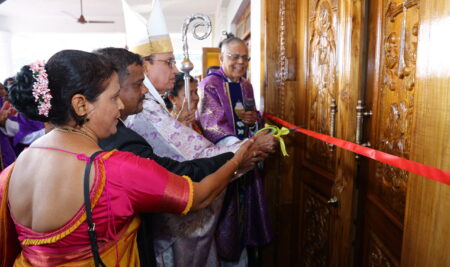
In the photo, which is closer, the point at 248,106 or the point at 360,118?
the point at 360,118

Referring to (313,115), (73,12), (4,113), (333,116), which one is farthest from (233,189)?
(73,12)

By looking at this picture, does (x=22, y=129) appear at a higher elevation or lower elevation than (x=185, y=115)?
lower

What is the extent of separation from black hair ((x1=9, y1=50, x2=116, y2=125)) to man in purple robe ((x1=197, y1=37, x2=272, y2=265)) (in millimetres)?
1342

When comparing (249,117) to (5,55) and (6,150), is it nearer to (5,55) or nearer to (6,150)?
(6,150)

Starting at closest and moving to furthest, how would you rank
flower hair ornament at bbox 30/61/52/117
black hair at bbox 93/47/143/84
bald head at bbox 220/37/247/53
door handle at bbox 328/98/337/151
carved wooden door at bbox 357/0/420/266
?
flower hair ornament at bbox 30/61/52/117 < carved wooden door at bbox 357/0/420/266 < black hair at bbox 93/47/143/84 < door handle at bbox 328/98/337/151 < bald head at bbox 220/37/247/53

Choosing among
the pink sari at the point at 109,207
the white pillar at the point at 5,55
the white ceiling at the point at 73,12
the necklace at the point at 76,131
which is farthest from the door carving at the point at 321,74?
the white pillar at the point at 5,55

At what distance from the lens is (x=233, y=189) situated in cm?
214

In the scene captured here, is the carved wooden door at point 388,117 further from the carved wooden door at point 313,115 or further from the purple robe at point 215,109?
the purple robe at point 215,109

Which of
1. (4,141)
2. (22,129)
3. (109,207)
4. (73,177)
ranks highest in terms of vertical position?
(73,177)

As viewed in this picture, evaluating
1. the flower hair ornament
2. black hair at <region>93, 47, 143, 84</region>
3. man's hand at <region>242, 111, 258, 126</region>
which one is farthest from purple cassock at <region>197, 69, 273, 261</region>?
the flower hair ornament

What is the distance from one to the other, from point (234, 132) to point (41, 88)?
1624mm

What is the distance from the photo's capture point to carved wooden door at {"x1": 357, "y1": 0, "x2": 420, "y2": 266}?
1.08m

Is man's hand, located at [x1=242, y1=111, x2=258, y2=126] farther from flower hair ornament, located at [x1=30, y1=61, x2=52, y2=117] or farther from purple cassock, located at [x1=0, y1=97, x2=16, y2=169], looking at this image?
purple cassock, located at [x1=0, y1=97, x2=16, y2=169]

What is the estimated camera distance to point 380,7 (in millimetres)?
1265
